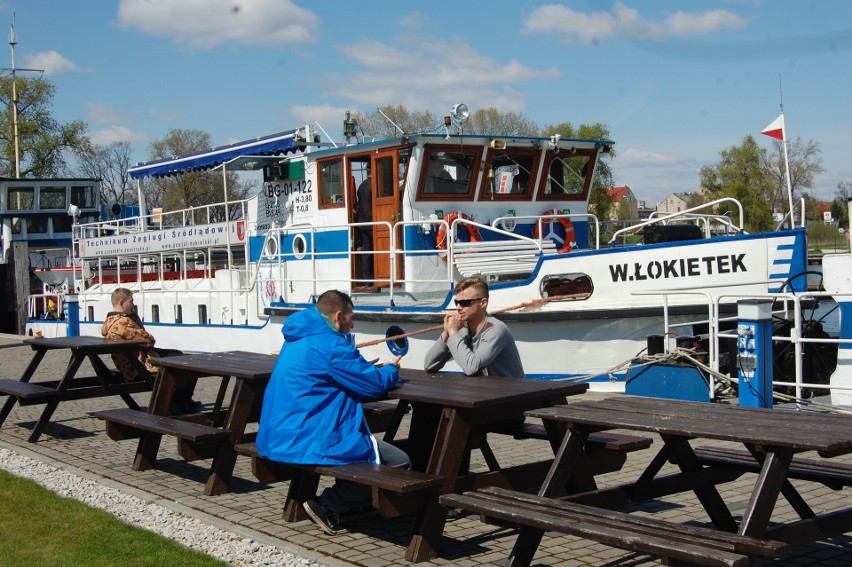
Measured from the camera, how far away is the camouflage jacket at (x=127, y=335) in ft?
29.5

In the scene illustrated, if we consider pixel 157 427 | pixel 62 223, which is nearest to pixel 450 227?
pixel 157 427

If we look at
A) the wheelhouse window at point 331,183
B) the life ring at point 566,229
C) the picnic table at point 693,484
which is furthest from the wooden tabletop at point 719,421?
the wheelhouse window at point 331,183

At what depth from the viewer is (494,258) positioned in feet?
38.5

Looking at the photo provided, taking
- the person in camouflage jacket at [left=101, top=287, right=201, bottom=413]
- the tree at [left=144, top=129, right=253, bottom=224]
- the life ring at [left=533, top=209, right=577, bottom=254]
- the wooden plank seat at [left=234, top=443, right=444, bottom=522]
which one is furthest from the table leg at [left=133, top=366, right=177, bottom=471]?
the tree at [left=144, top=129, right=253, bottom=224]

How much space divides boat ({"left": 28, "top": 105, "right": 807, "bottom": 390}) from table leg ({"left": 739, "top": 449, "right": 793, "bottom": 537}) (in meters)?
5.24

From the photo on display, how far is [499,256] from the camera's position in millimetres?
11773

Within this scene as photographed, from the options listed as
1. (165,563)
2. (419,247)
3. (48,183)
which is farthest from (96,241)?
(165,563)

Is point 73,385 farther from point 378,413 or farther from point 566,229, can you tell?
point 566,229

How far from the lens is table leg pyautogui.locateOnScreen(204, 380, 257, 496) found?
639cm

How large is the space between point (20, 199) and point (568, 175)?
67.6 ft

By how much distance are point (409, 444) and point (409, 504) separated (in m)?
1.11

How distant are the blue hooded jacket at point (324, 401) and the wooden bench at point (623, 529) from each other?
802mm

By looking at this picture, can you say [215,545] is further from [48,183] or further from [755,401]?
[48,183]

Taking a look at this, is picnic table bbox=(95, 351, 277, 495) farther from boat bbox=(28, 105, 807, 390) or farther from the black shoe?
boat bbox=(28, 105, 807, 390)
